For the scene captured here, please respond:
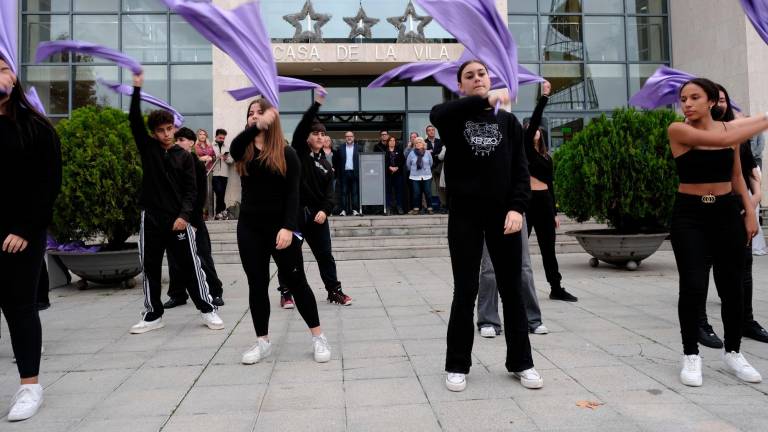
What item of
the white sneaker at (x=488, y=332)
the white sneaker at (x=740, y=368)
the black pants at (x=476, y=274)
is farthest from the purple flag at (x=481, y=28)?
the white sneaker at (x=740, y=368)

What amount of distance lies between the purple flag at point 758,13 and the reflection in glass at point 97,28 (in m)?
16.9

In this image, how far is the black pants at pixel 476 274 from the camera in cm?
321

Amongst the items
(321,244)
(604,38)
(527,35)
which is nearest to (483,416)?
(321,244)

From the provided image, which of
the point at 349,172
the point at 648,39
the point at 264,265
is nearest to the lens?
the point at 264,265

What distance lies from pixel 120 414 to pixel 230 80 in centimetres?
1370

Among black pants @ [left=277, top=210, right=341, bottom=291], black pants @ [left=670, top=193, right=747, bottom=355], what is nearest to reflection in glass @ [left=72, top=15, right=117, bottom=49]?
black pants @ [left=277, top=210, right=341, bottom=291]

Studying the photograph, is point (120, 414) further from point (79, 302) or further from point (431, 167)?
point (431, 167)

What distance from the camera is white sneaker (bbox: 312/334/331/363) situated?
3.85 meters

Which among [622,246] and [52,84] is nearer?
[622,246]

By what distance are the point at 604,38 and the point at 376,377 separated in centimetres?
1705

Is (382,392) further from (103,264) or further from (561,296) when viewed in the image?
(103,264)

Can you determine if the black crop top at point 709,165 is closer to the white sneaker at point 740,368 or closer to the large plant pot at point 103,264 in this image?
the white sneaker at point 740,368

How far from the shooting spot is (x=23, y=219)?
3.03 meters

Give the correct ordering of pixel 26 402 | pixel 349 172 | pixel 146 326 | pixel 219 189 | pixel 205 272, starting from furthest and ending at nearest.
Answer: pixel 349 172 → pixel 219 189 → pixel 205 272 → pixel 146 326 → pixel 26 402
